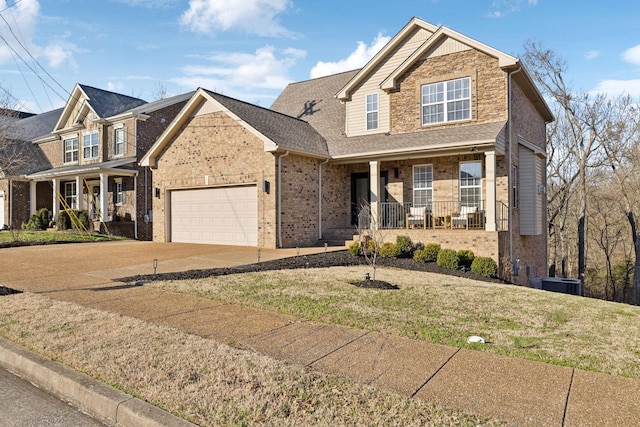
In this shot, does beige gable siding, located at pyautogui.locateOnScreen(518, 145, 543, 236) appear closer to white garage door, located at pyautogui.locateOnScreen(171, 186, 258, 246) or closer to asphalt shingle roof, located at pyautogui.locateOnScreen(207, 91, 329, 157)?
asphalt shingle roof, located at pyautogui.locateOnScreen(207, 91, 329, 157)

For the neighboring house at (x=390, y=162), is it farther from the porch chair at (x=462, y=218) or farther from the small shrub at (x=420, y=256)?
the small shrub at (x=420, y=256)

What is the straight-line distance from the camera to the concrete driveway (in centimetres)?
919

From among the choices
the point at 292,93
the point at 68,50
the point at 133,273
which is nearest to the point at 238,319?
the point at 133,273

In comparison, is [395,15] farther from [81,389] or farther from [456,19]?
[81,389]

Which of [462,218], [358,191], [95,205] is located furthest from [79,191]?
[462,218]

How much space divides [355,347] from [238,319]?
2.01 metres

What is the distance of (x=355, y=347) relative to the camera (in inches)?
190

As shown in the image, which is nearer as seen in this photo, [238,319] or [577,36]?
[238,319]

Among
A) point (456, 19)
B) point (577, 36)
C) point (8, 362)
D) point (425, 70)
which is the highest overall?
point (456, 19)

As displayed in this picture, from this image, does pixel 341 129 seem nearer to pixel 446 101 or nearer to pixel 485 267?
pixel 446 101

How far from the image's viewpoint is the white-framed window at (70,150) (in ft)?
90.1

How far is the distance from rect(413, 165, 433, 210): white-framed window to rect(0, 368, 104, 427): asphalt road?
534 inches

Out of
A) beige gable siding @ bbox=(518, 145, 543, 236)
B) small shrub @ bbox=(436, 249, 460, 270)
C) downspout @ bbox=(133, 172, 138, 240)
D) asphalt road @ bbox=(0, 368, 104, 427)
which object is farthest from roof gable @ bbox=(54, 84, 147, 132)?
asphalt road @ bbox=(0, 368, 104, 427)

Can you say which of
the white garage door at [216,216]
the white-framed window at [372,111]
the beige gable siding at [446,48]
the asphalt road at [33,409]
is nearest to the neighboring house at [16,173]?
the white garage door at [216,216]
